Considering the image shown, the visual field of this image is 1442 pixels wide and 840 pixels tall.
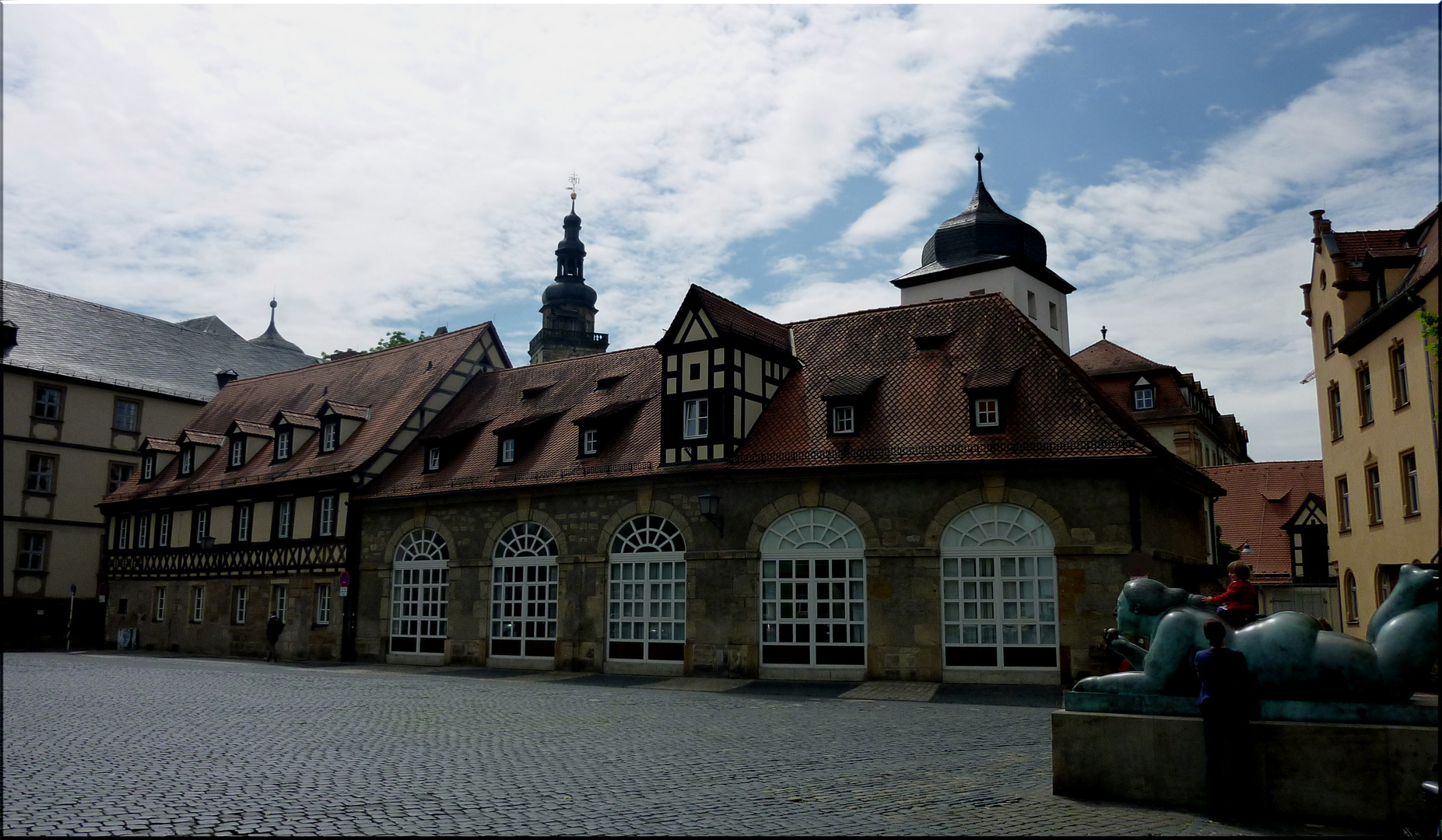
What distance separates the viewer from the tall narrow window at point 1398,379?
87.1 ft

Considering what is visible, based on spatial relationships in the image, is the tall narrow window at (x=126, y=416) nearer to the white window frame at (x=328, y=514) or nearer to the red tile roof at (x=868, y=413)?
the white window frame at (x=328, y=514)

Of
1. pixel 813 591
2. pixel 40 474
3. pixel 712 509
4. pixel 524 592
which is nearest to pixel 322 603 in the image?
pixel 524 592

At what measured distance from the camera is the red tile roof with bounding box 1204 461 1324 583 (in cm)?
4269

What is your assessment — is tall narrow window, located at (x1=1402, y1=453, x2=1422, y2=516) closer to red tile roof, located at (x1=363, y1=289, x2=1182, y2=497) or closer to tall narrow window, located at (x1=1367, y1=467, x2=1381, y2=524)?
tall narrow window, located at (x1=1367, y1=467, x2=1381, y2=524)

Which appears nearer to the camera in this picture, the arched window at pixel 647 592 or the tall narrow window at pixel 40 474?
the arched window at pixel 647 592

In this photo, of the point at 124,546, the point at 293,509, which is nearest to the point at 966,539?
the point at 293,509

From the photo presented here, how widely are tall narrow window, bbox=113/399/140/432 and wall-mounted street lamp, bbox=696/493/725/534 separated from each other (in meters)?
30.4

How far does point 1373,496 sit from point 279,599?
3142 centimetres

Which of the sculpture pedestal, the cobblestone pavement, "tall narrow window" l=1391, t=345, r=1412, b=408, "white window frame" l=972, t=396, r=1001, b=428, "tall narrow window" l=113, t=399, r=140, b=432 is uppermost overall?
"tall narrow window" l=113, t=399, r=140, b=432

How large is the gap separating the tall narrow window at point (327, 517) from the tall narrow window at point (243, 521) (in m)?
3.98

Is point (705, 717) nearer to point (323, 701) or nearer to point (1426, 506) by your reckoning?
point (323, 701)

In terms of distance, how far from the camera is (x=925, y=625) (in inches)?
872

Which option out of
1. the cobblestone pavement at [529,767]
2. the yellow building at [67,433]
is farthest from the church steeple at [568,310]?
the cobblestone pavement at [529,767]

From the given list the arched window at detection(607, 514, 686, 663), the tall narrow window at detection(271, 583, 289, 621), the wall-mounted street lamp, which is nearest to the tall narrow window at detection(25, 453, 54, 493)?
the tall narrow window at detection(271, 583, 289, 621)
